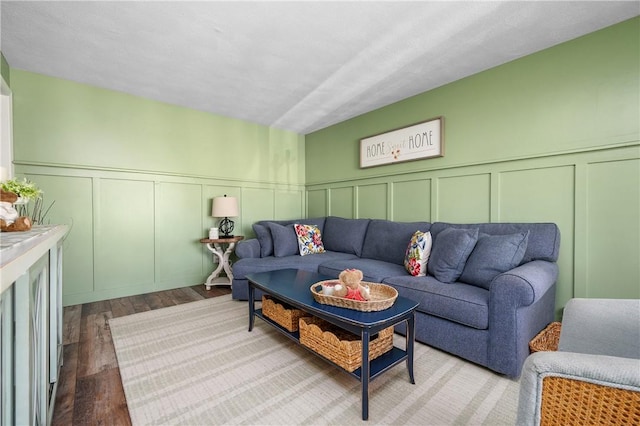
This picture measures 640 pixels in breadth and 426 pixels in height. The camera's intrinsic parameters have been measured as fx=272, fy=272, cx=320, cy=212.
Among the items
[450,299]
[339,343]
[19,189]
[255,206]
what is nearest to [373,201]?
[255,206]

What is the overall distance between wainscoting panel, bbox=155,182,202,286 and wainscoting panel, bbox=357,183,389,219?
2.16m

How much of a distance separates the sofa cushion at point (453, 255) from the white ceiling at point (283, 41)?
150cm

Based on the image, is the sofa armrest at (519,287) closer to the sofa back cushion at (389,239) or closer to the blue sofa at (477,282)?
the blue sofa at (477,282)

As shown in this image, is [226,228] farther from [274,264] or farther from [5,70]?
[5,70]

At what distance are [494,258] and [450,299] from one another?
44cm

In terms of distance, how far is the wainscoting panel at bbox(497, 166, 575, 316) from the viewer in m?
2.10

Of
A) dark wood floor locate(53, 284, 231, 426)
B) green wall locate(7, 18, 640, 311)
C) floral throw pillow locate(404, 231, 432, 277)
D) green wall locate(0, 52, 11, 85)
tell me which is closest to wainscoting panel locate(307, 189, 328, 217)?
green wall locate(7, 18, 640, 311)

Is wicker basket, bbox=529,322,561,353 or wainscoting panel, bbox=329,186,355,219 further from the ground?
wainscoting panel, bbox=329,186,355,219

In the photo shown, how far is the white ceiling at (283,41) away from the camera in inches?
69.6

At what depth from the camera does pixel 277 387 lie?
60.6 inches

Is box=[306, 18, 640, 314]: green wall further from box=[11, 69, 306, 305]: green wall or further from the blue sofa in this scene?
box=[11, 69, 306, 305]: green wall

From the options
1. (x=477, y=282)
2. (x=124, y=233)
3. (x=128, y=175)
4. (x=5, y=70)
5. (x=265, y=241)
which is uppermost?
(x=5, y=70)

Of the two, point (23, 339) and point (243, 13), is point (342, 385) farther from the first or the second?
point (243, 13)

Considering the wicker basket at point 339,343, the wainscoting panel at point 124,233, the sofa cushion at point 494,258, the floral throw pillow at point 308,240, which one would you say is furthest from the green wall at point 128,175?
the sofa cushion at point 494,258
